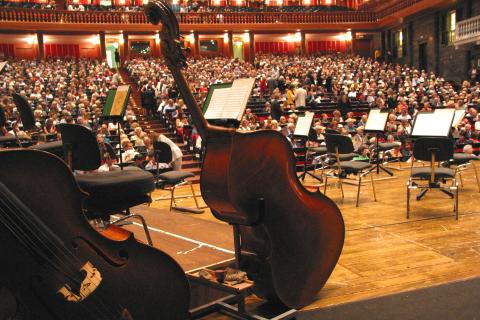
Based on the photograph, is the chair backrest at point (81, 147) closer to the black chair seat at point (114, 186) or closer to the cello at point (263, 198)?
the black chair seat at point (114, 186)

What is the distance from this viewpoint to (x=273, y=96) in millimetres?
11914

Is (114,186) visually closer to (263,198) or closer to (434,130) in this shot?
(263,198)

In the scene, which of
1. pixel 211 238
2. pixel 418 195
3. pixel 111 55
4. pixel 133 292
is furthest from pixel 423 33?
pixel 133 292

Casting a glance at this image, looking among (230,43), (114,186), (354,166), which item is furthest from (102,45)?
(114,186)

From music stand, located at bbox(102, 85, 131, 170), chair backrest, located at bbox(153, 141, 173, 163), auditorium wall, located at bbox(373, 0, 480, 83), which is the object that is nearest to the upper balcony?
auditorium wall, located at bbox(373, 0, 480, 83)

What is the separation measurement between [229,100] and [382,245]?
1.84 metres

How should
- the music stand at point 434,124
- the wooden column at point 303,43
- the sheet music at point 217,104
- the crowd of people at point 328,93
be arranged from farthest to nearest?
1. the wooden column at point 303,43
2. the crowd of people at point 328,93
3. the music stand at point 434,124
4. the sheet music at point 217,104

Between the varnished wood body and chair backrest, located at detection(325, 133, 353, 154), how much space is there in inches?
117

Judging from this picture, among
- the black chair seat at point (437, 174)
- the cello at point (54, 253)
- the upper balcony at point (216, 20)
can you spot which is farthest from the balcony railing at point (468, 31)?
the cello at point (54, 253)

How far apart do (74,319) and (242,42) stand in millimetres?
22760

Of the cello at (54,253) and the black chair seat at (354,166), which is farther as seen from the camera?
the black chair seat at (354,166)

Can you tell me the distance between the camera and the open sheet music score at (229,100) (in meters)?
2.10

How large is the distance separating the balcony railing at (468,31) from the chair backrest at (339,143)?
11678 millimetres

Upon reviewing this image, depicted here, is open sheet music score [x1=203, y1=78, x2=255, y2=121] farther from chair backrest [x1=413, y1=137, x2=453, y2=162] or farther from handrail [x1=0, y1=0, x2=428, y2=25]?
handrail [x1=0, y1=0, x2=428, y2=25]
